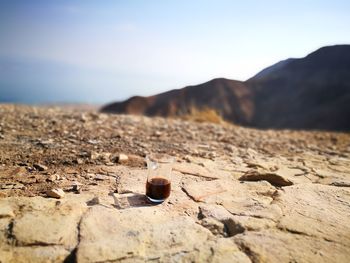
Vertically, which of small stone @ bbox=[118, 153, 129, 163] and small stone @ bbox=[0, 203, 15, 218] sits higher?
small stone @ bbox=[118, 153, 129, 163]

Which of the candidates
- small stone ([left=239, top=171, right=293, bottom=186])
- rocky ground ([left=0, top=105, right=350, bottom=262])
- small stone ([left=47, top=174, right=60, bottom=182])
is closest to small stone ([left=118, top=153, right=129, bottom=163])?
rocky ground ([left=0, top=105, right=350, bottom=262])

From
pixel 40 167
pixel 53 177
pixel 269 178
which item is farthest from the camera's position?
pixel 269 178

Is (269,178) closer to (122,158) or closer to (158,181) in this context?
(158,181)

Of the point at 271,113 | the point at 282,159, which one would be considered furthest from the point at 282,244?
the point at 271,113

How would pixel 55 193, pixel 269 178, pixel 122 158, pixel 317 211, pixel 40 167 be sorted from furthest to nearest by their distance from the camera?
pixel 122 158 → pixel 269 178 → pixel 40 167 → pixel 317 211 → pixel 55 193

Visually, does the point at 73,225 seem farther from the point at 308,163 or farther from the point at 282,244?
the point at 308,163

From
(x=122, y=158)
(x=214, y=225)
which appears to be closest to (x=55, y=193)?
(x=122, y=158)

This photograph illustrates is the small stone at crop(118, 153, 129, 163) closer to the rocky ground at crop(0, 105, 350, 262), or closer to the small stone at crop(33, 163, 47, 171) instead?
the rocky ground at crop(0, 105, 350, 262)
